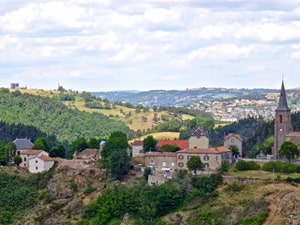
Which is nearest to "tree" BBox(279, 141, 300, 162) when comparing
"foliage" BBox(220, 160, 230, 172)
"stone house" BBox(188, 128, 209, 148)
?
"foliage" BBox(220, 160, 230, 172)

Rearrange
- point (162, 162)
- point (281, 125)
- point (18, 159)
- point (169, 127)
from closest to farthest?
point (162, 162)
point (281, 125)
point (18, 159)
point (169, 127)

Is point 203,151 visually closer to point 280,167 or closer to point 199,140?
point 199,140

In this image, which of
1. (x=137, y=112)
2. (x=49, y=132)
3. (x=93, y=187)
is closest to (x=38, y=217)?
(x=93, y=187)

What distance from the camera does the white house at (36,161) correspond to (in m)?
83.6

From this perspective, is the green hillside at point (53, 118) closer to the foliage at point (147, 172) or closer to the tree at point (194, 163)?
the foliage at point (147, 172)

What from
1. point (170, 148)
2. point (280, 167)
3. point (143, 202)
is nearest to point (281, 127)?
point (280, 167)

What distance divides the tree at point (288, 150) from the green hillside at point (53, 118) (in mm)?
73032

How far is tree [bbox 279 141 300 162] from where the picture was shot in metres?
77.0

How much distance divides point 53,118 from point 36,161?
7413 centimetres

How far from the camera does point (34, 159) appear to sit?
277 feet

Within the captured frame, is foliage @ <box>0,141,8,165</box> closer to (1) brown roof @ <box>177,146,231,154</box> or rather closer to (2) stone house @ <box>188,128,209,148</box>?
(2) stone house @ <box>188,128,209,148</box>

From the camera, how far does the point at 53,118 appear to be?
158 meters

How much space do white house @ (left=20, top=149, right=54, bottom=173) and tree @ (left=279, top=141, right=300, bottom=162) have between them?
26.7 meters

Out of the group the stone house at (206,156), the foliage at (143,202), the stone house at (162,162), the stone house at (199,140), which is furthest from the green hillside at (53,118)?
the foliage at (143,202)
